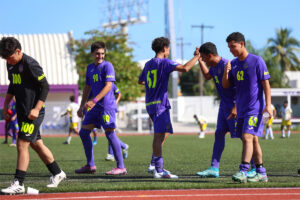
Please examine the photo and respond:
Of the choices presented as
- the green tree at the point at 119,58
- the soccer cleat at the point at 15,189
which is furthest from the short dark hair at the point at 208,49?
the green tree at the point at 119,58

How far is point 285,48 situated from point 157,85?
67749 millimetres

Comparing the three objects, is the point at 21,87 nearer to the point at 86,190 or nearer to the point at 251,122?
the point at 86,190

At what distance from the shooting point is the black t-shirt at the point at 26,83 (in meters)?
6.30

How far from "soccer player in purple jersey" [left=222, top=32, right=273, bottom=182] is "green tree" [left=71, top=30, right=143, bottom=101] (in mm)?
32480

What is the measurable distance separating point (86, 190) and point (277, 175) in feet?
10.8

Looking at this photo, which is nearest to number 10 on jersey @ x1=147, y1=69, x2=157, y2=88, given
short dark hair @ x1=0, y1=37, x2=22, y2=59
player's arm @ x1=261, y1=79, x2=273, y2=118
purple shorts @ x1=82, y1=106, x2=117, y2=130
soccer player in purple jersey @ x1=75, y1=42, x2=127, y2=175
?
soccer player in purple jersey @ x1=75, y1=42, x2=127, y2=175

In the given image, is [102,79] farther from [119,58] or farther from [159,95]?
[119,58]

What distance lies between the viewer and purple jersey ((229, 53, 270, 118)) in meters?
6.93

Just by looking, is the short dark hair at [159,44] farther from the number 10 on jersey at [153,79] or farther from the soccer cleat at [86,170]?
the soccer cleat at [86,170]

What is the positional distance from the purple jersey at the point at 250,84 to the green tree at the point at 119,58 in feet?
107

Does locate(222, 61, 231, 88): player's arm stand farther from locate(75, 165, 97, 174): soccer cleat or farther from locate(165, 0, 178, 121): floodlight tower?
locate(165, 0, 178, 121): floodlight tower

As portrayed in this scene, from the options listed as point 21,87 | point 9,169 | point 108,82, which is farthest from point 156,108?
point 9,169

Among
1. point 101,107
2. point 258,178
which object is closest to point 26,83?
point 101,107

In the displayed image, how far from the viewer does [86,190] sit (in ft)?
20.7
